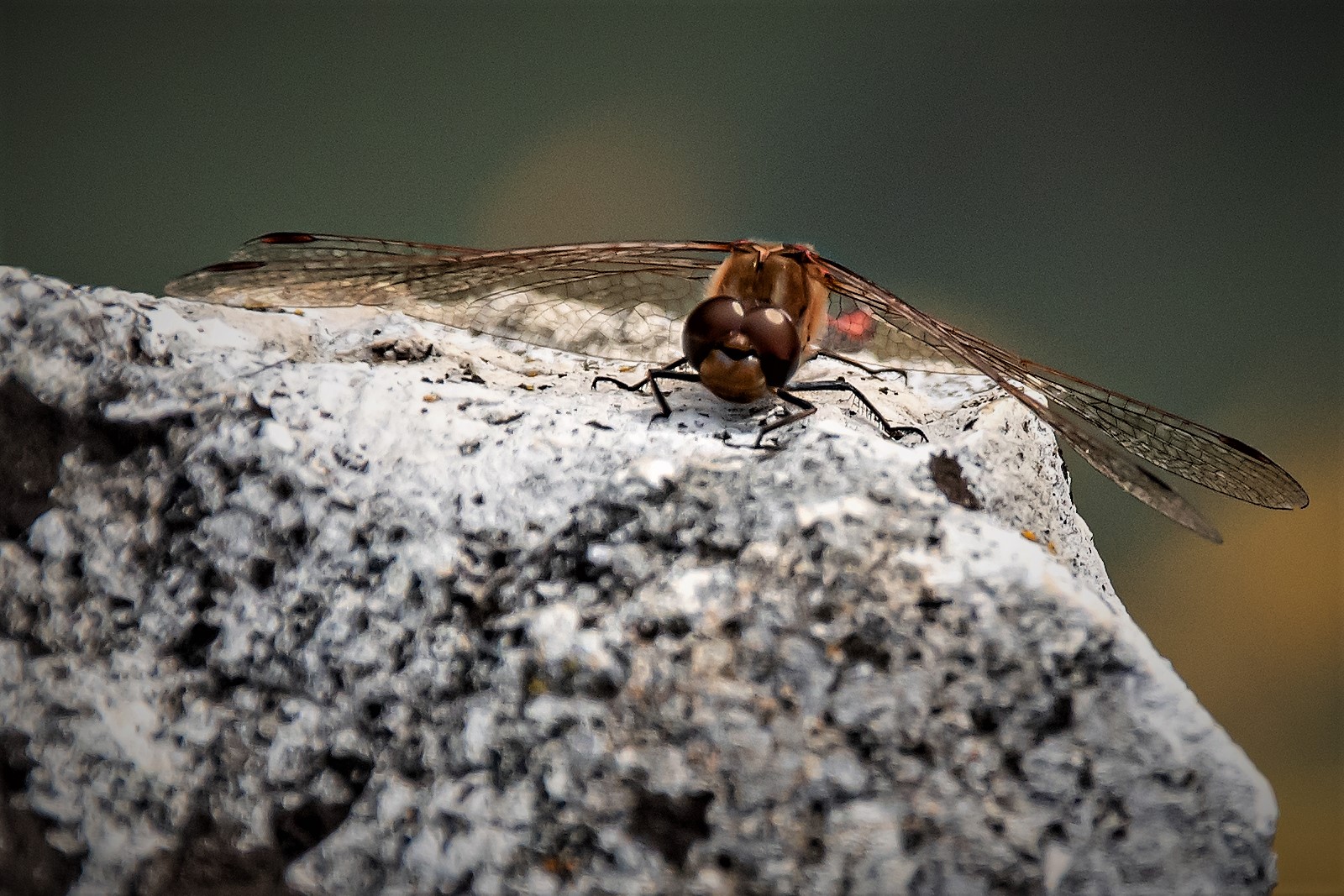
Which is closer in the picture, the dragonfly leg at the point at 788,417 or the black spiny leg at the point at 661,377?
the dragonfly leg at the point at 788,417

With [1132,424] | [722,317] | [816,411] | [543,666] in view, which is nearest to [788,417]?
[816,411]

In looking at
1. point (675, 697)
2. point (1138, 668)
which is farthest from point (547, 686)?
point (1138, 668)

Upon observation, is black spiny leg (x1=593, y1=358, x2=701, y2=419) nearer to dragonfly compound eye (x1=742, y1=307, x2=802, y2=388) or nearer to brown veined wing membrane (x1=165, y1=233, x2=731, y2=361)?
dragonfly compound eye (x1=742, y1=307, x2=802, y2=388)

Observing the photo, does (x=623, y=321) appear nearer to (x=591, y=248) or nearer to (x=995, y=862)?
(x=591, y=248)

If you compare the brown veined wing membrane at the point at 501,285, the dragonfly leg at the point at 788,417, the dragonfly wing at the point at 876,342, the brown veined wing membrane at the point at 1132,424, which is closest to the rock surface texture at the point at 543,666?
the dragonfly leg at the point at 788,417

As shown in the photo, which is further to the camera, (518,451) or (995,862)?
(518,451)

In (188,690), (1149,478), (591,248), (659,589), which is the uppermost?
(591,248)

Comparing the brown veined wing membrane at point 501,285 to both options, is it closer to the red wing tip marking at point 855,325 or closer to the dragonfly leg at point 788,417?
the red wing tip marking at point 855,325

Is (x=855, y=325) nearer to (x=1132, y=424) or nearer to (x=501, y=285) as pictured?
(x=1132, y=424)
